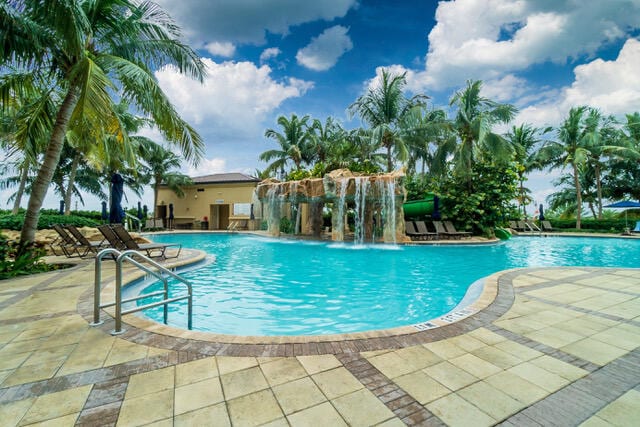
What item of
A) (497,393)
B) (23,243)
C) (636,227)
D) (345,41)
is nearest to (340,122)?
(345,41)

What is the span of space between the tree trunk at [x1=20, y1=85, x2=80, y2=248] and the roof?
18641 mm

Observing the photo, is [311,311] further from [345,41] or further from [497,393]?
[345,41]

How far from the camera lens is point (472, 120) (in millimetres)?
16688

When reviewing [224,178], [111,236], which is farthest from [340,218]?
[224,178]

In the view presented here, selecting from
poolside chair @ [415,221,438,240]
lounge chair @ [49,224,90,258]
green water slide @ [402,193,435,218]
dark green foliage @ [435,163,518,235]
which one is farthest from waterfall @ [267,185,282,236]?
dark green foliage @ [435,163,518,235]

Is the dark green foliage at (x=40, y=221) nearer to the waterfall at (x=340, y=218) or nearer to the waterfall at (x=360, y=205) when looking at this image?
the waterfall at (x=340, y=218)

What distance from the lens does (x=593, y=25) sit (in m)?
11.4

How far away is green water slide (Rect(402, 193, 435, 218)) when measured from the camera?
17.9 meters

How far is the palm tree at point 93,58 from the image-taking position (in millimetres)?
5402

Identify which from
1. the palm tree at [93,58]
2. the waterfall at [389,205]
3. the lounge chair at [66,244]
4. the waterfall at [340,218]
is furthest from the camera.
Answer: the waterfall at [340,218]

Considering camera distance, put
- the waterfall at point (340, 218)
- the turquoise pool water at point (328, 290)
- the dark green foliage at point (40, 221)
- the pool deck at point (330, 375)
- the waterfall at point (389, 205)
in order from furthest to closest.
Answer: the waterfall at point (340, 218) → the waterfall at point (389, 205) → the dark green foliage at point (40, 221) → the turquoise pool water at point (328, 290) → the pool deck at point (330, 375)

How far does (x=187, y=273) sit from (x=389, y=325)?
18.4 ft

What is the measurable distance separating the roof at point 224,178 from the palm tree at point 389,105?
41.4ft

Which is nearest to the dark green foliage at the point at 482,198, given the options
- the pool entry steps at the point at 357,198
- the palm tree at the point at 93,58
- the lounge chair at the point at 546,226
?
the pool entry steps at the point at 357,198
